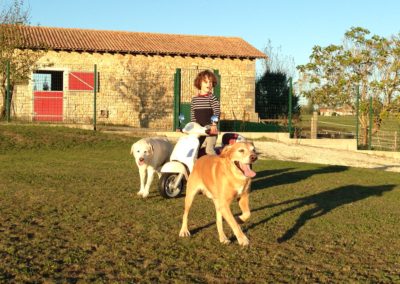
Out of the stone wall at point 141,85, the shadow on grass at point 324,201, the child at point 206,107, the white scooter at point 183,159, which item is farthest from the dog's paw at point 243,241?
the stone wall at point 141,85

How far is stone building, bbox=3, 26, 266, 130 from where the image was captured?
2753cm

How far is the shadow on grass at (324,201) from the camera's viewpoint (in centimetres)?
606

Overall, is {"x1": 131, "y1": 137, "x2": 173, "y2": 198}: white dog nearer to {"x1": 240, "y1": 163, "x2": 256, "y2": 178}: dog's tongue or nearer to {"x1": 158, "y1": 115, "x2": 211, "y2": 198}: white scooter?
{"x1": 158, "y1": 115, "x2": 211, "y2": 198}: white scooter

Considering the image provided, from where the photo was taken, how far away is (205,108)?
25.2 ft

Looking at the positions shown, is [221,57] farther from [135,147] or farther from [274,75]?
[135,147]

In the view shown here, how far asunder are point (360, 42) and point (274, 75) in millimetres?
8678

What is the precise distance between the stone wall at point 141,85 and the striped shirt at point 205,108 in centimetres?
1764

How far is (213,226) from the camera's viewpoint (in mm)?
5770

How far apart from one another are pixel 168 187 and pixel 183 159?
1.53 feet

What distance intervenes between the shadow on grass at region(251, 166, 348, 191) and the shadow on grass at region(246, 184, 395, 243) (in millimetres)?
1131

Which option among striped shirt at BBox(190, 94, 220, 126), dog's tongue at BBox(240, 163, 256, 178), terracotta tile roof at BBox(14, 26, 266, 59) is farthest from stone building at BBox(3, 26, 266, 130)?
dog's tongue at BBox(240, 163, 256, 178)

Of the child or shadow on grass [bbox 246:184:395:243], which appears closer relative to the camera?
shadow on grass [bbox 246:184:395:243]

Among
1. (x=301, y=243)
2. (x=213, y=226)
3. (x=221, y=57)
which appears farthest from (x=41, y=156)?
(x=221, y=57)

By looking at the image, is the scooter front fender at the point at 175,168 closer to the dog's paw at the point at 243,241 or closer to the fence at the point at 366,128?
the dog's paw at the point at 243,241
